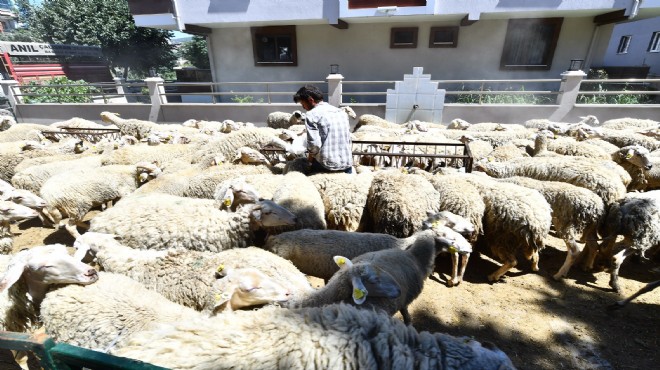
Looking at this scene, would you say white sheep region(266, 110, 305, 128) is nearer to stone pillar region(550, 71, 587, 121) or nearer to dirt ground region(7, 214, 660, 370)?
dirt ground region(7, 214, 660, 370)

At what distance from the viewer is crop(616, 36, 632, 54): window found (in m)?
20.4

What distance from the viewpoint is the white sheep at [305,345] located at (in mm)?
1322

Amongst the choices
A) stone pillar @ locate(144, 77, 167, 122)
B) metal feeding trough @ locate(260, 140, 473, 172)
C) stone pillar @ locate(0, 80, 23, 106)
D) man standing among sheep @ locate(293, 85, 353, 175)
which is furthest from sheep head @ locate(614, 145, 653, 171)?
stone pillar @ locate(0, 80, 23, 106)

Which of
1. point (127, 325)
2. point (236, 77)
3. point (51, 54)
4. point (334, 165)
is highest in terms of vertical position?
point (51, 54)

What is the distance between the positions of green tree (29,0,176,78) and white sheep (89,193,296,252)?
3048 centimetres

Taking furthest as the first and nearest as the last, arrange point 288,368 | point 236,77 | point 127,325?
point 236,77 < point 127,325 < point 288,368

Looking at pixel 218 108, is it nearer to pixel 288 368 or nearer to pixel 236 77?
pixel 236 77

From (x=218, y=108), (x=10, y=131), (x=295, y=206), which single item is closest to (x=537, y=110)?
(x=295, y=206)

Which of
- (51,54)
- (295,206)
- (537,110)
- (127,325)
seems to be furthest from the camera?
(51,54)

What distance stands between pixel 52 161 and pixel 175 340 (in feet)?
23.5

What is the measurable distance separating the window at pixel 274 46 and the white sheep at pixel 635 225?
43.1 ft

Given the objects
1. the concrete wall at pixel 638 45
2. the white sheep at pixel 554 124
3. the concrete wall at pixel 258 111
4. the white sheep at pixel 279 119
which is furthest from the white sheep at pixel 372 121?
the concrete wall at pixel 638 45

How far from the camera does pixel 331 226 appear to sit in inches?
175

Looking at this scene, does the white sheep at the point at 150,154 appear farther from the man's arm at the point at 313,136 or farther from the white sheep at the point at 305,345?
the white sheep at the point at 305,345
